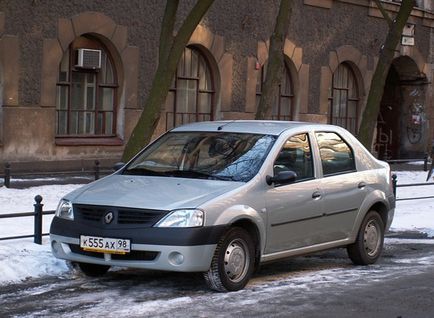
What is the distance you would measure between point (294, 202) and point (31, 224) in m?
4.57

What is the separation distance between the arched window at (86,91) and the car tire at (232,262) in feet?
40.6

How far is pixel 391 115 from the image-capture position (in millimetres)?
32688

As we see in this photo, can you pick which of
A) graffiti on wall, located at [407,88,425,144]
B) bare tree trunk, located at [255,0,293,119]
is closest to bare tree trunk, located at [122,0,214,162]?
bare tree trunk, located at [255,0,293,119]

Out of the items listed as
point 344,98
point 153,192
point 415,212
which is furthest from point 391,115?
point 153,192

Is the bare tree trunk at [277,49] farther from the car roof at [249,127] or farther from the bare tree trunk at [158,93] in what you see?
the car roof at [249,127]

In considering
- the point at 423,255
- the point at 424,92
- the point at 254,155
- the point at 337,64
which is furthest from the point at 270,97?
the point at 424,92

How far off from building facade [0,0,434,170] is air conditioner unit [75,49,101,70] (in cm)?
3

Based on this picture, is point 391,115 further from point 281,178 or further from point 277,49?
point 281,178

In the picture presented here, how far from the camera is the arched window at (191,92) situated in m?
22.3

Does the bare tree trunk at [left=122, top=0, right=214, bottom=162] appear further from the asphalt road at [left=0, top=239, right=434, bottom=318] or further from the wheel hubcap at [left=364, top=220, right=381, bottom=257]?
the wheel hubcap at [left=364, top=220, right=381, bottom=257]

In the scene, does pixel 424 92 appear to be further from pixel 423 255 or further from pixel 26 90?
pixel 423 255

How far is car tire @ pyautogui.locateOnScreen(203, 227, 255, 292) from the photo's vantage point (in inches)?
310

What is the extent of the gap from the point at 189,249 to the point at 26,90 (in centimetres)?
1204

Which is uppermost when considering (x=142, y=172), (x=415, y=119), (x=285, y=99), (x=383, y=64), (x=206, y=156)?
(x=383, y=64)
